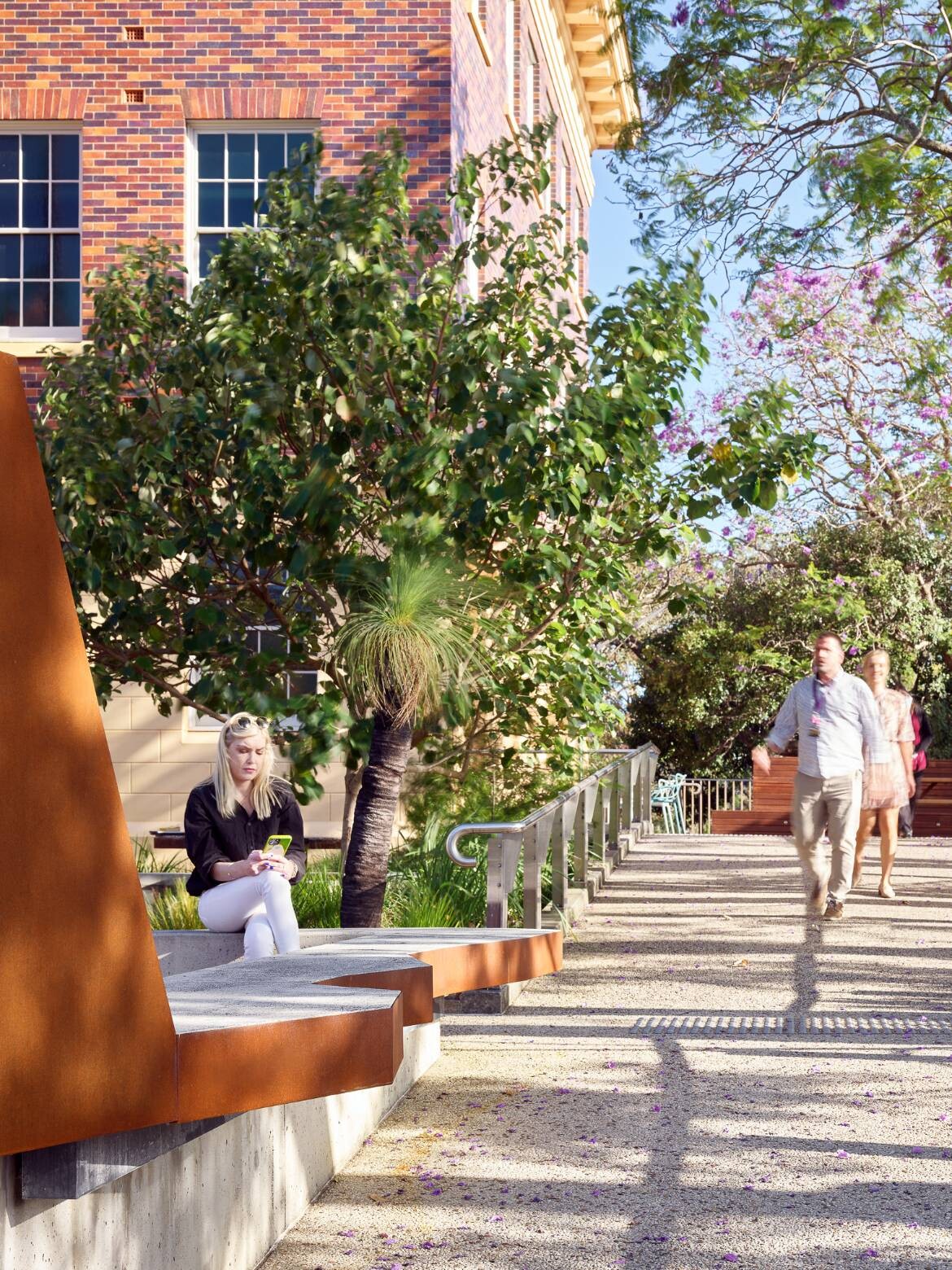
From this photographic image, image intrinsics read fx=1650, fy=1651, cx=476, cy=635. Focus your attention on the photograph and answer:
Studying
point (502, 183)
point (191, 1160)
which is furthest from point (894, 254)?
point (191, 1160)

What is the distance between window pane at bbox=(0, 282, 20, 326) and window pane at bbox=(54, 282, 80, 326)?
380 millimetres

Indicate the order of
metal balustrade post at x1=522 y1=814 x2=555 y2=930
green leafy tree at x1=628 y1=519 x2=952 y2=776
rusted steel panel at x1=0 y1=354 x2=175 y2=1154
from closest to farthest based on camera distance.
Result: rusted steel panel at x1=0 y1=354 x2=175 y2=1154 < metal balustrade post at x1=522 y1=814 x2=555 y2=930 < green leafy tree at x1=628 y1=519 x2=952 y2=776

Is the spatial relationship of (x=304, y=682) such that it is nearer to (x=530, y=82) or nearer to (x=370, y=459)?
(x=370, y=459)

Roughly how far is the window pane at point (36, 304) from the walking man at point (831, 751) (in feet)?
28.2

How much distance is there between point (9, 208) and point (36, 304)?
0.96 meters

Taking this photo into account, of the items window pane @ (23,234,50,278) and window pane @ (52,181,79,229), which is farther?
window pane @ (23,234,50,278)

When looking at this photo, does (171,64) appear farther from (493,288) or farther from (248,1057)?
(248,1057)

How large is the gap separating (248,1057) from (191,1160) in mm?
734

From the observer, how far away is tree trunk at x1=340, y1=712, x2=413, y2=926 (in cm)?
846

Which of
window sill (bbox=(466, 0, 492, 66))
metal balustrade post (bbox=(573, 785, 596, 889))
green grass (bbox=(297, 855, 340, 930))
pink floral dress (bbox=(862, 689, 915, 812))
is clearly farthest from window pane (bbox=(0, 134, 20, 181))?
pink floral dress (bbox=(862, 689, 915, 812))

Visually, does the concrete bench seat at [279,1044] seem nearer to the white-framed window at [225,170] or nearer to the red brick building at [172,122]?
the red brick building at [172,122]

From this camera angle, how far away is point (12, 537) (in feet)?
10.2

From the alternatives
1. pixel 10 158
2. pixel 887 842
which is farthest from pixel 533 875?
pixel 10 158

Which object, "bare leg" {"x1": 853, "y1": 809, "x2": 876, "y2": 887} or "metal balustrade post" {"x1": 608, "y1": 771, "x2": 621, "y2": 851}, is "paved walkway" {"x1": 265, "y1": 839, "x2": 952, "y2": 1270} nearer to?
"bare leg" {"x1": 853, "y1": 809, "x2": 876, "y2": 887}
